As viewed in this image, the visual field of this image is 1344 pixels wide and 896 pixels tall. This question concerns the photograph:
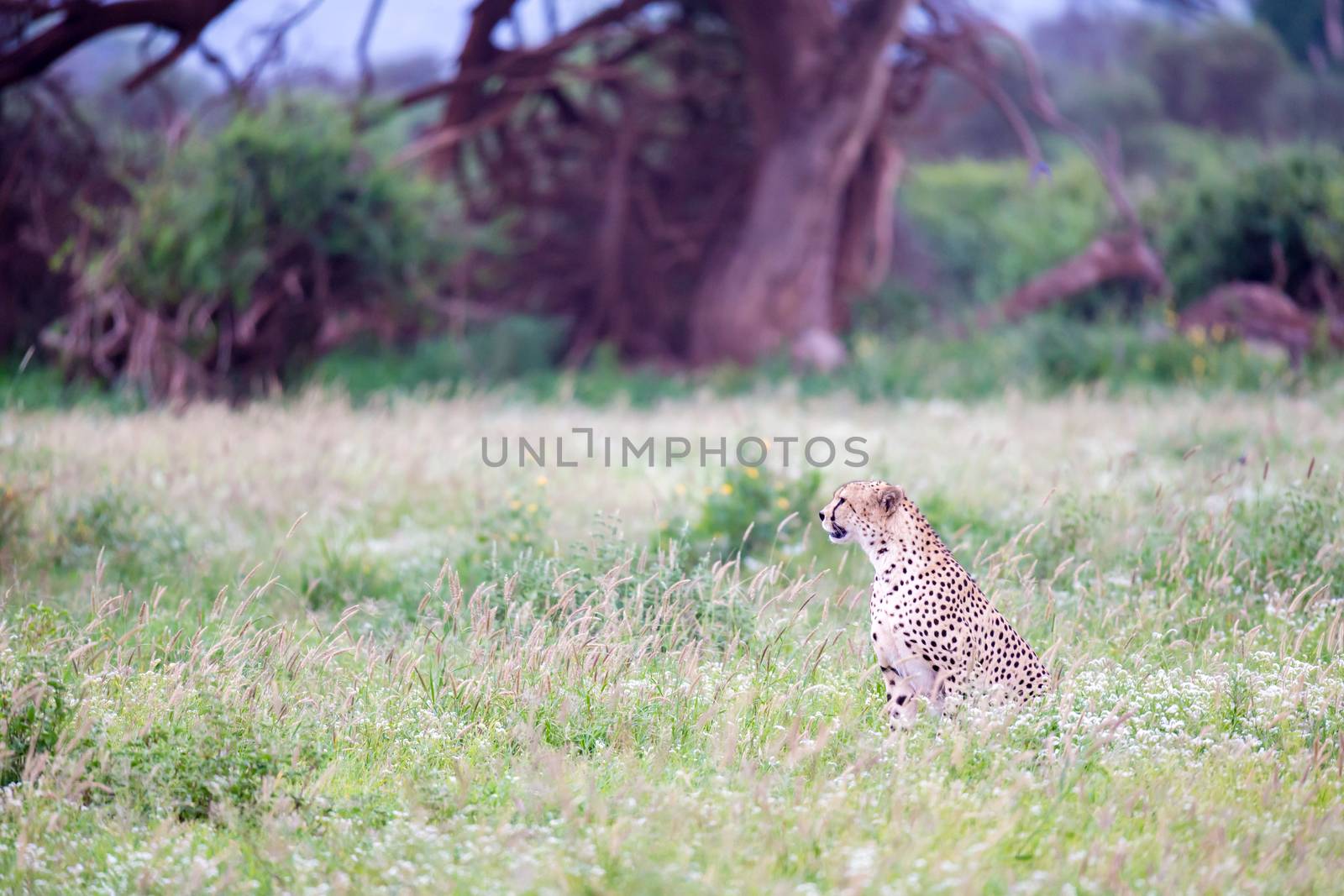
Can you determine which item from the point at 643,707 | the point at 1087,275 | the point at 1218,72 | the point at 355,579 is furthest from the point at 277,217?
the point at 1218,72

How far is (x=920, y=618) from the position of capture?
449cm

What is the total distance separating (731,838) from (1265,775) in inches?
84.1

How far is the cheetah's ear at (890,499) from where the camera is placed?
4.68 m

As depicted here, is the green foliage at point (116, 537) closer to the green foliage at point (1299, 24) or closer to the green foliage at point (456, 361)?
the green foliage at point (456, 361)

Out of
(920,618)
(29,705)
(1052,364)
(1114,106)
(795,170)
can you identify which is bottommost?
(1052,364)

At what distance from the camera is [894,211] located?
29219mm


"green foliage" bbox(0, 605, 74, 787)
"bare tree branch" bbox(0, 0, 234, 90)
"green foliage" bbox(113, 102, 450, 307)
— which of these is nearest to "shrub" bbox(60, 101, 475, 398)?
"green foliage" bbox(113, 102, 450, 307)

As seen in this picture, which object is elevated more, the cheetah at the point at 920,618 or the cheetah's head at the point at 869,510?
the cheetah's head at the point at 869,510

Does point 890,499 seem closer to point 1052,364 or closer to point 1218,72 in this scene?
point 1052,364

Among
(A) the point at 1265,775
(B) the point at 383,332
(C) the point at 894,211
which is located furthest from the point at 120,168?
(C) the point at 894,211

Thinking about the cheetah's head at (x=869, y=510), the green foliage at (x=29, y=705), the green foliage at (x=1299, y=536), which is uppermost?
the cheetah's head at (x=869, y=510)

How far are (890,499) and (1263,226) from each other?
14.5 metres

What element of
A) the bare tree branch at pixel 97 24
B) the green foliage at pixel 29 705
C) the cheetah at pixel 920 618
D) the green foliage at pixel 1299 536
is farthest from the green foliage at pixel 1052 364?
the green foliage at pixel 29 705

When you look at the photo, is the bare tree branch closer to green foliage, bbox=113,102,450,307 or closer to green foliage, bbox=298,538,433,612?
green foliage, bbox=113,102,450,307
